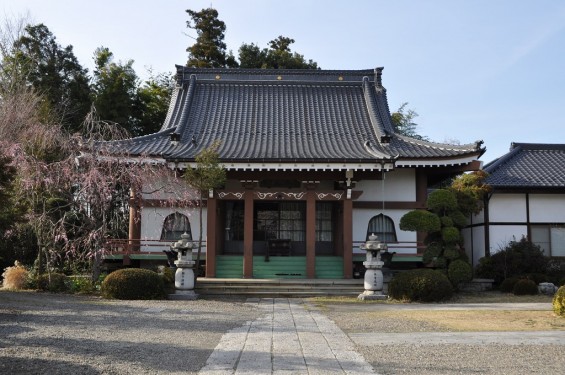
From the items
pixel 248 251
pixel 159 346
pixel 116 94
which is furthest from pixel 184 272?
pixel 116 94

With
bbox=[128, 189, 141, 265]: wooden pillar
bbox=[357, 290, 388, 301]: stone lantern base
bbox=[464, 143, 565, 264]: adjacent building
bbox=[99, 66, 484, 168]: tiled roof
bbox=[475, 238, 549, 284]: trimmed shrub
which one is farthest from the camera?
bbox=[464, 143, 565, 264]: adjacent building

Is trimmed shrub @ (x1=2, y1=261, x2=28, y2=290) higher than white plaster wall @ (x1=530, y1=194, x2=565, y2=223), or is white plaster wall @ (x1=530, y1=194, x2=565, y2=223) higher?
white plaster wall @ (x1=530, y1=194, x2=565, y2=223)

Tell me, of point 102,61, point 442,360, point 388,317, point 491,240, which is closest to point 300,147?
point 491,240

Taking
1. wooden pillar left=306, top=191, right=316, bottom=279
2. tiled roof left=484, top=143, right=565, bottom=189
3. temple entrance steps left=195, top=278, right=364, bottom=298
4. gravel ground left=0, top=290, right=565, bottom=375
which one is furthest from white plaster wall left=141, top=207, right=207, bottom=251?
tiled roof left=484, top=143, right=565, bottom=189

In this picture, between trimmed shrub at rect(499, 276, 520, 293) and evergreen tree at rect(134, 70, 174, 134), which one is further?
evergreen tree at rect(134, 70, 174, 134)

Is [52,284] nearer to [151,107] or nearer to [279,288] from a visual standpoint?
[279,288]

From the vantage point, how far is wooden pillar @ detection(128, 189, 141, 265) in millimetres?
18906

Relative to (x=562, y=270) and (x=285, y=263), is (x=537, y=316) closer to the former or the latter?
(x=562, y=270)

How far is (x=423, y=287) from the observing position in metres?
14.7

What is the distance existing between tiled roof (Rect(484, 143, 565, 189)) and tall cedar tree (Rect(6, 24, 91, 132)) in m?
20.8

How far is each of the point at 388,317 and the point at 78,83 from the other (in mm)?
24773

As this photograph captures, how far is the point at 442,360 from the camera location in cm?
702

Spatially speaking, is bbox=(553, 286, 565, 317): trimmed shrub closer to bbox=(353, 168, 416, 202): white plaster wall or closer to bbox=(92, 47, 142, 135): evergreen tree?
bbox=(353, 168, 416, 202): white plaster wall

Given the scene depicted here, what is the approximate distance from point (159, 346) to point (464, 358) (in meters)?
4.24
